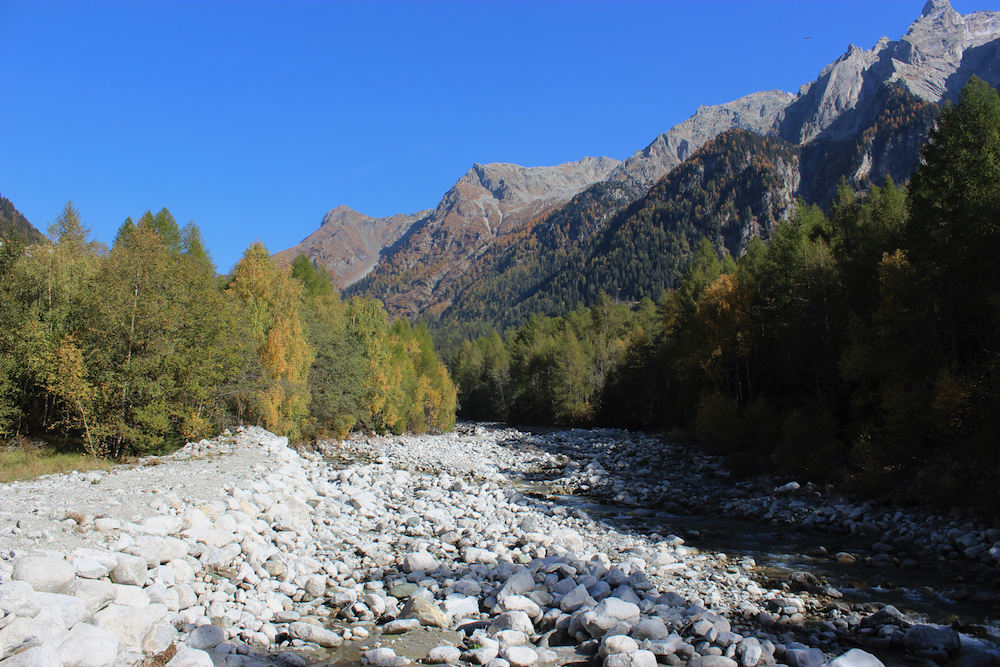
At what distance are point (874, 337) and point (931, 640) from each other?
1736cm

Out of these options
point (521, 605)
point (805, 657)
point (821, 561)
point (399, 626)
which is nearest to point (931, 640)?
point (805, 657)

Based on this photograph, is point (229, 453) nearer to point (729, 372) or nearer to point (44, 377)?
point (44, 377)

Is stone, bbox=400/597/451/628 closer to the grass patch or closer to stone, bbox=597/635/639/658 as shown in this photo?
stone, bbox=597/635/639/658

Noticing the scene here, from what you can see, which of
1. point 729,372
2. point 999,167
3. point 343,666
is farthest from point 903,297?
point 343,666

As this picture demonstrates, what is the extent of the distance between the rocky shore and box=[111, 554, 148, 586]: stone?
0.03 m

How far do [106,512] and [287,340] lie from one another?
68.7ft

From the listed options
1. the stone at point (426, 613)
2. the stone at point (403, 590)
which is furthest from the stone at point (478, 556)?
the stone at point (426, 613)

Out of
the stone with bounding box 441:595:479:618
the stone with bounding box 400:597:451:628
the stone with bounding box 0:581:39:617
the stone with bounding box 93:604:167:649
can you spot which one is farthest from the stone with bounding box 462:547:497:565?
the stone with bounding box 0:581:39:617

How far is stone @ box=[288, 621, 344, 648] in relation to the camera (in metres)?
9.31

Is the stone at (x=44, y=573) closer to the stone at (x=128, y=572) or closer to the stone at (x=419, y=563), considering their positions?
the stone at (x=128, y=572)

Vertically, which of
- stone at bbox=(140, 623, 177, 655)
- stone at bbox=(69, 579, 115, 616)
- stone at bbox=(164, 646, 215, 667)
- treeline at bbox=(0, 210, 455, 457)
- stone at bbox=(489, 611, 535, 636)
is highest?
treeline at bbox=(0, 210, 455, 457)

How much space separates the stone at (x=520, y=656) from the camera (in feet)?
28.4

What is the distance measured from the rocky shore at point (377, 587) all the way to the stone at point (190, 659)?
26 millimetres

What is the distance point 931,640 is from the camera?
940cm
